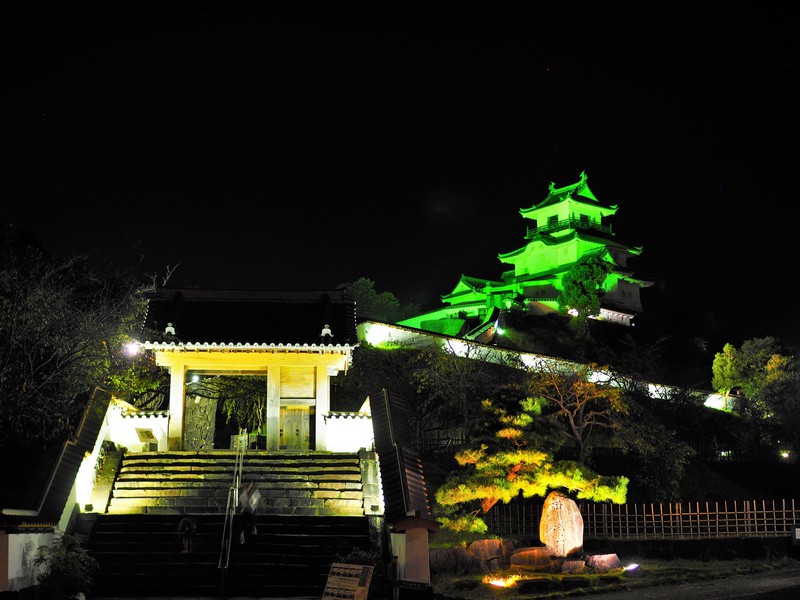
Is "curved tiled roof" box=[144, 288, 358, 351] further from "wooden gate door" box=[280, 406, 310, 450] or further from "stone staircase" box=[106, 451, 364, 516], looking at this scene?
"wooden gate door" box=[280, 406, 310, 450]

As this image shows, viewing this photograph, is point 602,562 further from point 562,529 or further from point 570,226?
point 570,226

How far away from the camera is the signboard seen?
433 inches

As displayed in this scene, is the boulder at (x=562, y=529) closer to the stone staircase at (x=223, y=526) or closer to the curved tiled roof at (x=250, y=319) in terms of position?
the stone staircase at (x=223, y=526)

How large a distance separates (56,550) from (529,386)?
59.7 feet

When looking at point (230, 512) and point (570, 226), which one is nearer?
point (230, 512)

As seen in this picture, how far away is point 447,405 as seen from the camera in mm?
31781

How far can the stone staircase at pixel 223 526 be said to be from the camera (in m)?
12.5

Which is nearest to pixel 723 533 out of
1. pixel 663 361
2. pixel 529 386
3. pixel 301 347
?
pixel 529 386

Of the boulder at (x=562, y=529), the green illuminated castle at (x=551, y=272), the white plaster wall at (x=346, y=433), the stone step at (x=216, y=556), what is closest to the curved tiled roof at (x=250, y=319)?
the white plaster wall at (x=346, y=433)

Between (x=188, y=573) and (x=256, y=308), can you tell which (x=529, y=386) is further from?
(x=188, y=573)

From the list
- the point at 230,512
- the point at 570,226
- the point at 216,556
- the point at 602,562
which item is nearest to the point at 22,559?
the point at 216,556

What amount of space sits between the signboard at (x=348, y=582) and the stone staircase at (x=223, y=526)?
752 millimetres

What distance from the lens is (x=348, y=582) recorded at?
1129 cm

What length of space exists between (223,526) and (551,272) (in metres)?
54.6
